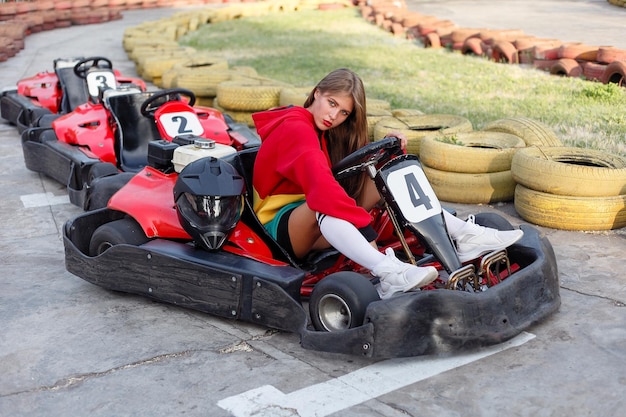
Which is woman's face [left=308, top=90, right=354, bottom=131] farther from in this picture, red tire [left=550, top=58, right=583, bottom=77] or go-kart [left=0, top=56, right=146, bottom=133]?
red tire [left=550, top=58, right=583, bottom=77]

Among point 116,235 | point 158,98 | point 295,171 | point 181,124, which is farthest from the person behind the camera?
→ point 158,98

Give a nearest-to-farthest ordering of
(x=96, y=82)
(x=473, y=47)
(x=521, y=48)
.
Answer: (x=96, y=82)
(x=521, y=48)
(x=473, y=47)

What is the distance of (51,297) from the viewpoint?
3.44 m

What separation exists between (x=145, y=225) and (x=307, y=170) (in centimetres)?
76

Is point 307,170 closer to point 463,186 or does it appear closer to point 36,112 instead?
point 463,186

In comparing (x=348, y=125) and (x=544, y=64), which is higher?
(x=348, y=125)

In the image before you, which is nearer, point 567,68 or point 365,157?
point 365,157

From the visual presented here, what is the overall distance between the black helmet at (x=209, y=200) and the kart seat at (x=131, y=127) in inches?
71.8

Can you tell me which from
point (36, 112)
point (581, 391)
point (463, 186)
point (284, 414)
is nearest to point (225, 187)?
point (284, 414)

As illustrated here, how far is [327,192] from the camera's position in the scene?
297cm

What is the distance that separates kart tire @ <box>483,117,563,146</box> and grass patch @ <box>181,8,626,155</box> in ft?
2.34

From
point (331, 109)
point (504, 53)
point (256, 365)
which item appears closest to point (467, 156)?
point (331, 109)

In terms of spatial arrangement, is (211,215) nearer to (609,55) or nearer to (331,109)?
(331,109)

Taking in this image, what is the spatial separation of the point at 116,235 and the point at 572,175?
6.81 feet
